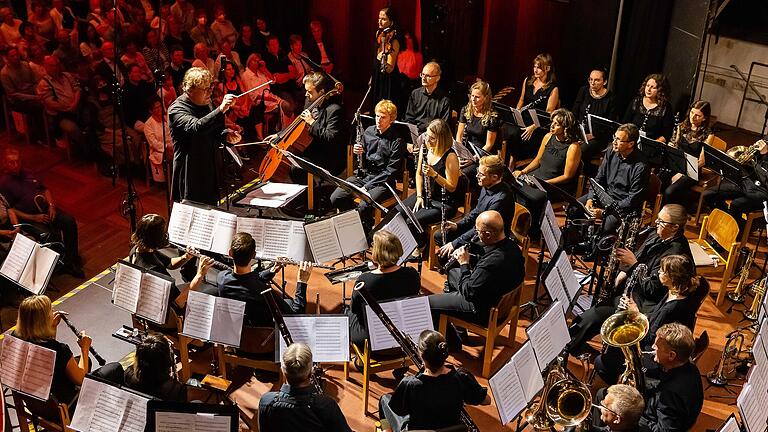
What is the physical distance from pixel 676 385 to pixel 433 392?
1.40 metres

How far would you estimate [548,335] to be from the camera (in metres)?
4.34

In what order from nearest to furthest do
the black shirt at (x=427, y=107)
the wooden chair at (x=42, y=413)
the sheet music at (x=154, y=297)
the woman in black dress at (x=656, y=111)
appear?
the wooden chair at (x=42, y=413), the sheet music at (x=154, y=297), the woman in black dress at (x=656, y=111), the black shirt at (x=427, y=107)

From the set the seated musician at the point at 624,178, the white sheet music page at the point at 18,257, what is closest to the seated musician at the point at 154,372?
the white sheet music page at the point at 18,257

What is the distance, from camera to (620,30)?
8914 millimetres

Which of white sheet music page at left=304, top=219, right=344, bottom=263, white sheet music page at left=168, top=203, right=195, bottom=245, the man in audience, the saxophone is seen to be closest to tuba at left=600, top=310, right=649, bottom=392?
the saxophone

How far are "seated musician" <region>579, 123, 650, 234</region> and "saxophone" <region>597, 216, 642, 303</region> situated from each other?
45 centimetres

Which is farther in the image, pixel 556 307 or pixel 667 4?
pixel 667 4

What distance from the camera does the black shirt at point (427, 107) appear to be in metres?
7.71

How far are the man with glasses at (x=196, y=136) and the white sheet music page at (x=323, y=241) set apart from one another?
1302 millimetres

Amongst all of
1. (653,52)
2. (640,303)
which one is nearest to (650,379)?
(640,303)

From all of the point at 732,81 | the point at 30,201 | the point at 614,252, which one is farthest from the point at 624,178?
the point at 30,201

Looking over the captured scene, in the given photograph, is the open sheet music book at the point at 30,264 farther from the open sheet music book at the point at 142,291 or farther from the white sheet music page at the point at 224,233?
the white sheet music page at the point at 224,233

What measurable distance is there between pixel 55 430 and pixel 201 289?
3.86 ft

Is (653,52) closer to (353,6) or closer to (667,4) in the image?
(667,4)
